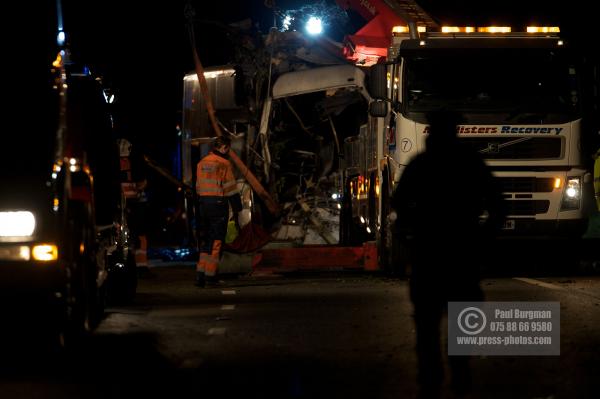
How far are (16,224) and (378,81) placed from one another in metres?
7.75

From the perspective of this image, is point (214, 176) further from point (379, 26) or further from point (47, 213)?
point (47, 213)

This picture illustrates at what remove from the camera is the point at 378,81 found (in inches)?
603

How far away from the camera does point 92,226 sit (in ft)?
33.2

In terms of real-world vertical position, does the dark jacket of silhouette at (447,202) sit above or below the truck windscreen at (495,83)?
below

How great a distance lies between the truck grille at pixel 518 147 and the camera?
15.2 metres

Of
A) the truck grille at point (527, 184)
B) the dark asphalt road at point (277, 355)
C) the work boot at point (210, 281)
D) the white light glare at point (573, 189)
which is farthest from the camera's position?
the work boot at point (210, 281)

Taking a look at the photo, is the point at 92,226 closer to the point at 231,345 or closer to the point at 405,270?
the point at 231,345

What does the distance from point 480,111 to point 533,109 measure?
0.70 meters

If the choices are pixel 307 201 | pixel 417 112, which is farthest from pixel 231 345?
pixel 307 201

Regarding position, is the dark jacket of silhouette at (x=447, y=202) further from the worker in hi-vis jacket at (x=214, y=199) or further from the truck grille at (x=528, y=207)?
the worker in hi-vis jacket at (x=214, y=199)

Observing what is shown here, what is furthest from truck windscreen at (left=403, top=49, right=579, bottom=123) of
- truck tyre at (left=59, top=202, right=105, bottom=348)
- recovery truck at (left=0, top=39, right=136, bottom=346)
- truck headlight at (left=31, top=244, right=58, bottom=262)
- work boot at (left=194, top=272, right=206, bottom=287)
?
truck headlight at (left=31, top=244, right=58, bottom=262)

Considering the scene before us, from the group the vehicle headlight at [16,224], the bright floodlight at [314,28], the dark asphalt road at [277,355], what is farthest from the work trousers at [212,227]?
the vehicle headlight at [16,224]

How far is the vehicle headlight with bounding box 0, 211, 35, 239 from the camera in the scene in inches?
327

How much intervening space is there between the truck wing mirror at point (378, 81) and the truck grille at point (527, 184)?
1899 mm
